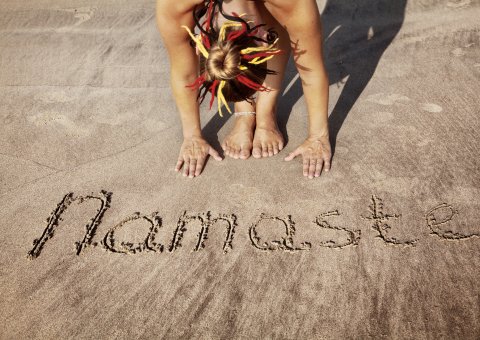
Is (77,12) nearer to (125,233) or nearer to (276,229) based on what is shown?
(125,233)

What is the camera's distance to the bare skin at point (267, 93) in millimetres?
1855

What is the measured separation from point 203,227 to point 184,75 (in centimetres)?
86

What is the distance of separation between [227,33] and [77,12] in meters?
2.91

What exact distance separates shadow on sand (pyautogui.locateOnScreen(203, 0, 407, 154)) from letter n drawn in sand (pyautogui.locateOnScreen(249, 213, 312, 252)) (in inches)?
25.0

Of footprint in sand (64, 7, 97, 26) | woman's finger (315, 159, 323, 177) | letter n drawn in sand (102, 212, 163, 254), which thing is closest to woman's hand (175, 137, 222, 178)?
letter n drawn in sand (102, 212, 163, 254)

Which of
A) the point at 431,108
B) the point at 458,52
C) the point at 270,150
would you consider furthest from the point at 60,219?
the point at 458,52

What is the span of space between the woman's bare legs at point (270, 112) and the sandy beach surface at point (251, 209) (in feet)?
0.32

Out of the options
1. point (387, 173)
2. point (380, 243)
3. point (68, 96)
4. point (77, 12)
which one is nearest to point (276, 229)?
point (380, 243)

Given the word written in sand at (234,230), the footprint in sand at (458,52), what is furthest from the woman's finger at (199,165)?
the footprint in sand at (458,52)

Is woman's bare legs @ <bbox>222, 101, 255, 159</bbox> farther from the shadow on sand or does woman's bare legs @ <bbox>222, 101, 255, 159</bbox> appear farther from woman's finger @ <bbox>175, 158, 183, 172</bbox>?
woman's finger @ <bbox>175, 158, 183, 172</bbox>

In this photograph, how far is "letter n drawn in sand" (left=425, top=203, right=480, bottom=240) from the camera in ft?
5.88

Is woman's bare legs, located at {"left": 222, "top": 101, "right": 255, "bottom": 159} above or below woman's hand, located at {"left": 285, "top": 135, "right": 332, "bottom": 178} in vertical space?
above

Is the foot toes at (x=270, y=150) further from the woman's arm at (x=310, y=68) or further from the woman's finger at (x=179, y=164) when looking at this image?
the woman's finger at (x=179, y=164)

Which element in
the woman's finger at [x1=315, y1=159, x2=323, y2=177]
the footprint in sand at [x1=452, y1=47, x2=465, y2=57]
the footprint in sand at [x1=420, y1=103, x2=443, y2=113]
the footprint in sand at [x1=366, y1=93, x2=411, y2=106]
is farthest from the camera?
the footprint in sand at [x1=452, y1=47, x2=465, y2=57]
